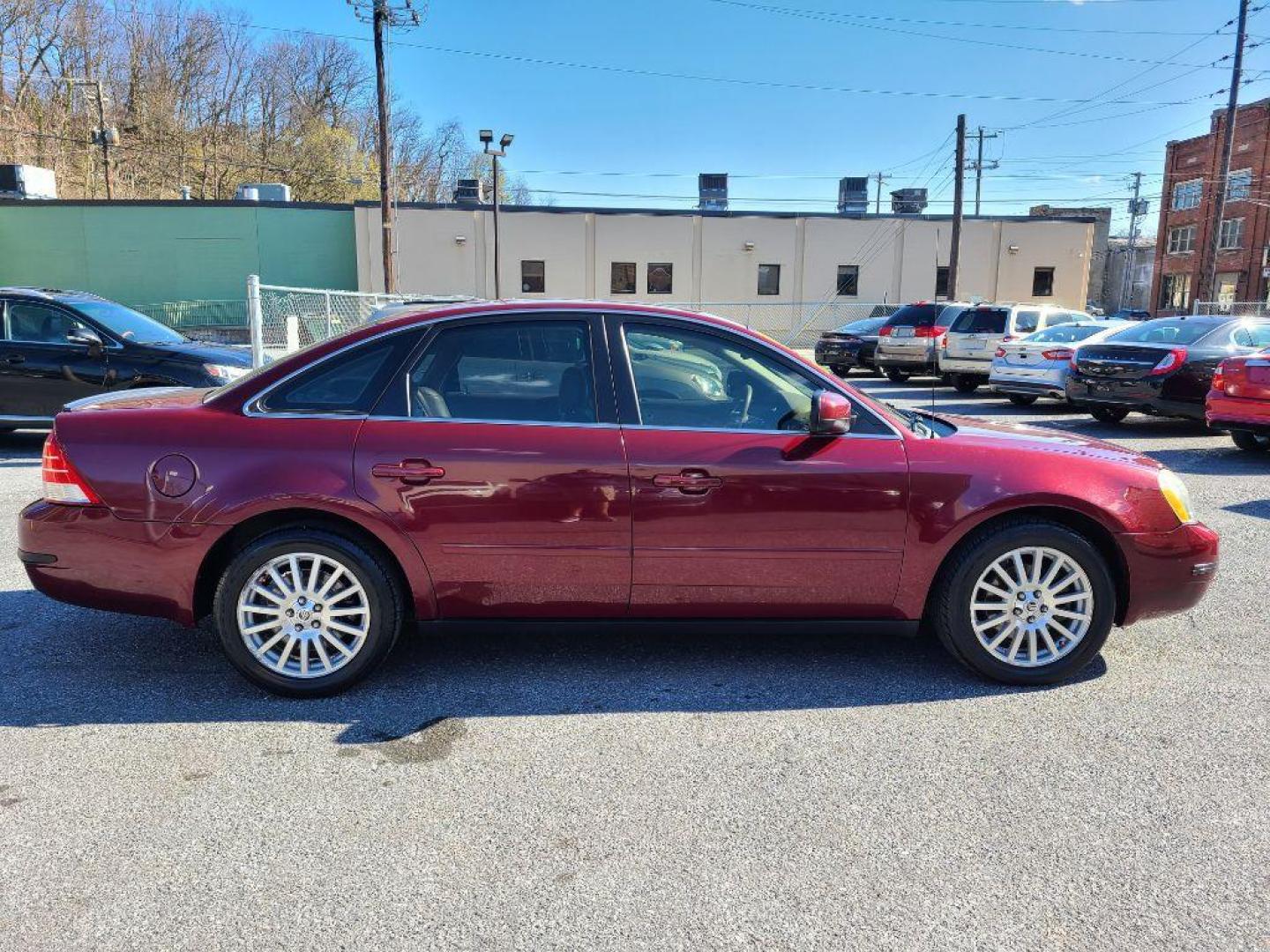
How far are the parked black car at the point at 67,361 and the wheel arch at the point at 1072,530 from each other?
8.00 metres

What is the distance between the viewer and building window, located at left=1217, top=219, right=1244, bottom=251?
48.2 m

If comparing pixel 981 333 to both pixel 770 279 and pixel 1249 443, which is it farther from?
pixel 770 279

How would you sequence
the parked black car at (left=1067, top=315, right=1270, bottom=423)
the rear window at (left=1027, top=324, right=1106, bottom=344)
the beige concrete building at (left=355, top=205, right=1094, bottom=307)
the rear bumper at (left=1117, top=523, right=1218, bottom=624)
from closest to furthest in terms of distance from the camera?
the rear bumper at (left=1117, top=523, right=1218, bottom=624) → the parked black car at (left=1067, top=315, right=1270, bottom=423) → the rear window at (left=1027, top=324, right=1106, bottom=344) → the beige concrete building at (left=355, top=205, right=1094, bottom=307)

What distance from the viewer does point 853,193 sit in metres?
44.2

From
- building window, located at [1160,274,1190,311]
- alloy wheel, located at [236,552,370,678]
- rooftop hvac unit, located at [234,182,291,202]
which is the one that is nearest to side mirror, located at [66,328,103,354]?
alloy wheel, located at [236,552,370,678]

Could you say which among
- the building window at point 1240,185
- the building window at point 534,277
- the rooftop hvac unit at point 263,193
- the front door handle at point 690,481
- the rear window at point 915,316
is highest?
the building window at point 1240,185

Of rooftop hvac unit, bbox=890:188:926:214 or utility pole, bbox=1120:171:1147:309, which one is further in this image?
utility pole, bbox=1120:171:1147:309

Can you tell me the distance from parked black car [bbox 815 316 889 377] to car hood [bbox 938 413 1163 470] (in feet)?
54.4

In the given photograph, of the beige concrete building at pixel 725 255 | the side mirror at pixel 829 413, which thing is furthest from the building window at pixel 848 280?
the side mirror at pixel 829 413

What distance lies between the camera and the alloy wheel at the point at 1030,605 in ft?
12.5

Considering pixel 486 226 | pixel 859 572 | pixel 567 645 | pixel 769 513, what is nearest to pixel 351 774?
pixel 567 645

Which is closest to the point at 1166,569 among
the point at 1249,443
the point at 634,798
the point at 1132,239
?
the point at 634,798

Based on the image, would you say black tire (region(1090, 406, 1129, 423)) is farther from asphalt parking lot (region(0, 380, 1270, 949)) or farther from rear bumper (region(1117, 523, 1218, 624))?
rear bumper (region(1117, 523, 1218, 624))

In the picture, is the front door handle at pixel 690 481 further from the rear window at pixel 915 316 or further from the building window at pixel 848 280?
the building window at pixel 848 280
